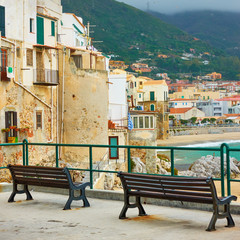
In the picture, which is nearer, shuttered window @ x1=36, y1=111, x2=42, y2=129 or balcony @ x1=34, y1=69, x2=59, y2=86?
balcony @ x1=34, y1=69, x2=59, y2=86

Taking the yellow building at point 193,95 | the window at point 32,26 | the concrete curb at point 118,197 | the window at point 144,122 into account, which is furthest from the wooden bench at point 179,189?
the yellow building at point 193,95

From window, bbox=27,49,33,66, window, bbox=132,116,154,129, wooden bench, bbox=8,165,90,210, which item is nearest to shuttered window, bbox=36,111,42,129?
window, bbox=27,49,33,66

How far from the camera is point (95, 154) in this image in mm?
28906

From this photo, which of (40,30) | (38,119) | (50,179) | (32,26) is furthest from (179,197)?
(40,30)

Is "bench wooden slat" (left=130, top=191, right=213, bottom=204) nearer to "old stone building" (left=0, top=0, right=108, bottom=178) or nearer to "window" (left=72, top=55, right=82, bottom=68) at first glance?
"old stone building" (left=0, top=0, right=108, bottom=178)

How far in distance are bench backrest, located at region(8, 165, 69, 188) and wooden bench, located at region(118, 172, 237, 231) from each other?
140 centimetres

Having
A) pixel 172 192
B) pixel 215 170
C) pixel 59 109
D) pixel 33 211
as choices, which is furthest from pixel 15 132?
pixel 215 170

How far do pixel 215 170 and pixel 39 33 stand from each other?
22.4 meters

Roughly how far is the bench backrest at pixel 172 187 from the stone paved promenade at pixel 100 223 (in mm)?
410

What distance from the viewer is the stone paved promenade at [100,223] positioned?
644 cm

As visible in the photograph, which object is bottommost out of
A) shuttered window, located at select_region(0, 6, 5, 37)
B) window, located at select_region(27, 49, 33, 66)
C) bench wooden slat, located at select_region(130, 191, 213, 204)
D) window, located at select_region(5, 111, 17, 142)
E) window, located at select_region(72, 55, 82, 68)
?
bench wooden slat, located at select_region(130, 191, 213, 204)

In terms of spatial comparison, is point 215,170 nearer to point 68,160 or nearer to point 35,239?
point 68,160

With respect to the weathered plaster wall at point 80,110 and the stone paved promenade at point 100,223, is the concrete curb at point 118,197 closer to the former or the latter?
the stone paved promenade at point 100,223

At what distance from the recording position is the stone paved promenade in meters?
6.44
